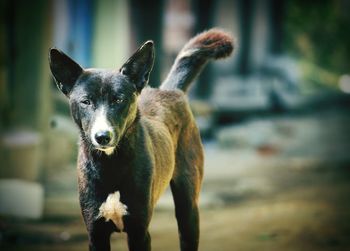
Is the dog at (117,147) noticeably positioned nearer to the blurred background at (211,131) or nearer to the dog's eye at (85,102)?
the dog's eye at (85,102)

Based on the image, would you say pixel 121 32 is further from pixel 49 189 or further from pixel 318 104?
pixel 318 104

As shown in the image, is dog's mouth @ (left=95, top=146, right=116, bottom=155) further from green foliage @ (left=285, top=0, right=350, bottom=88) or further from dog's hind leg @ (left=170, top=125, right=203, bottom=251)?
green foliage @ (left=285, top=0, right=350, bottom=88)

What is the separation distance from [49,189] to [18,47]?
5.85 feet

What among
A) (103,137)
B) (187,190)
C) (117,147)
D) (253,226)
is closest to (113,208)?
(117,147)

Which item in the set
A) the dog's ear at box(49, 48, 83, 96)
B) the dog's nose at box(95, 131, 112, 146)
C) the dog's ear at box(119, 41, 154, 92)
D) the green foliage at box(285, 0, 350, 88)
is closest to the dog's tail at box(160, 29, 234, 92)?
the dog's ear at box(119, 41, 154, 92)

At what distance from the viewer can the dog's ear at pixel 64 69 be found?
3.21 m

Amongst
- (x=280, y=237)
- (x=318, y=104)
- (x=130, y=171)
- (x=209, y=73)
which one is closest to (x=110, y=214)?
(x=130, y=171)

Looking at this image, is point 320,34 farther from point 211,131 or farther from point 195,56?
point 195,56

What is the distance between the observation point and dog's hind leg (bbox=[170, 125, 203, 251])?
3904 mm

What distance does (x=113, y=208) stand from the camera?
130 inches

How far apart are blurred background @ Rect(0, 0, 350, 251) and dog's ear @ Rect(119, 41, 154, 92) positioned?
2250 mm

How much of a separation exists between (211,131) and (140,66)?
7.22m

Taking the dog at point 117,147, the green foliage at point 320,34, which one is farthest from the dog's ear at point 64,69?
the green foliage at point 320,34

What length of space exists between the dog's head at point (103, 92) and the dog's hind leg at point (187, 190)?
2.52 ft
